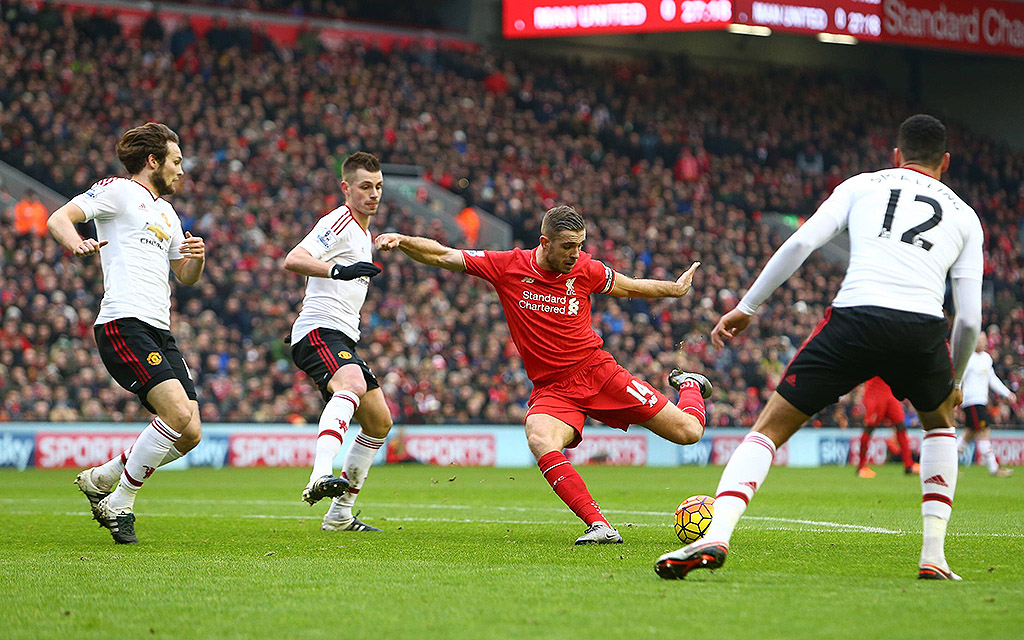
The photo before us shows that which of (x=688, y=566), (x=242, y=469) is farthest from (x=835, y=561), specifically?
(x=242, y=469)

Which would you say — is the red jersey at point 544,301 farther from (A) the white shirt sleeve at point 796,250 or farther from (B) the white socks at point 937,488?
(B) the white socks at point 937,488

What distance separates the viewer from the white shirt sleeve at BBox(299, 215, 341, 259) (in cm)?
883

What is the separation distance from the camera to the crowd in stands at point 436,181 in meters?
22.1

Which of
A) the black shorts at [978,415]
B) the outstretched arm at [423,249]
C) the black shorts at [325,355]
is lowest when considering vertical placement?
the black shorts at [978,415]

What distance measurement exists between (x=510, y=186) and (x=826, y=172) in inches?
453

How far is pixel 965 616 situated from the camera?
16.1 feet

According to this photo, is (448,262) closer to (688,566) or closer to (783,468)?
(688,566)

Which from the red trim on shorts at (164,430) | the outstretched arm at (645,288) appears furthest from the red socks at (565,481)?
the red trim on shorts at (164,430)

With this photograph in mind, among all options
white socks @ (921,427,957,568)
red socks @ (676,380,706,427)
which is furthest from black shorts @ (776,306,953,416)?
red socks @ (676,380,706,427)

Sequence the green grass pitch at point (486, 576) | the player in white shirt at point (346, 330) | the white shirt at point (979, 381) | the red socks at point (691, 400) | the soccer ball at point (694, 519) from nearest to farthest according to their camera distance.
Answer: the green grass pitch at point (486, 576) → the soccer ball at point (694, 519) → the red socks at point (691, 400) → the player in white shirt at point (346, 330) → the white shirt at point (979, 381)

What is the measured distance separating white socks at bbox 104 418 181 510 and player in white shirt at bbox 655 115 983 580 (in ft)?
12.9

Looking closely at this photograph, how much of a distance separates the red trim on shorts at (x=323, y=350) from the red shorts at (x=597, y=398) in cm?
152

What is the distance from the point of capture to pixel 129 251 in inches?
324

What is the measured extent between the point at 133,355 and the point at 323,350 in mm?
1516
